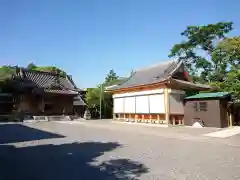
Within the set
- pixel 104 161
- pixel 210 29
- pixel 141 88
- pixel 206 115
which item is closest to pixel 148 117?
pixel 141 88

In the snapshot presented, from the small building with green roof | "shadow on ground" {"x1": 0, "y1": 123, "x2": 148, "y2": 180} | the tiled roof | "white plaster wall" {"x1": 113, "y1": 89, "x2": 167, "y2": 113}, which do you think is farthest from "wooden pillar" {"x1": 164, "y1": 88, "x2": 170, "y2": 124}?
the tiled roof

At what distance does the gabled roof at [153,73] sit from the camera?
74.8 ft

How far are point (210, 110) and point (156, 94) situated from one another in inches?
213

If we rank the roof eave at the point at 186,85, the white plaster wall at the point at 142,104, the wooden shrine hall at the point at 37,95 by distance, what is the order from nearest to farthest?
the roof eave at the point at 186,85
the white plaster wall at the point at 142,104
the wooden shrine hall at the point at 37,95

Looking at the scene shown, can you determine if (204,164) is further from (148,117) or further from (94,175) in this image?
(148,117)

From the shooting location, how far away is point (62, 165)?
6477 millimetres

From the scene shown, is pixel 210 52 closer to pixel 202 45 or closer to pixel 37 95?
pixel 202 45

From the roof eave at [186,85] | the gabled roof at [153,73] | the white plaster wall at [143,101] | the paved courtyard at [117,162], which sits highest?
the gabled roof at [153,73]

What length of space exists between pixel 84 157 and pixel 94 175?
2034mm

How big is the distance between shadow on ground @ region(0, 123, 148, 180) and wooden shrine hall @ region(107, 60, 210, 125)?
13392 millimetres

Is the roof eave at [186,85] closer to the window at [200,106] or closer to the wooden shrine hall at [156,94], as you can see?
the wooden shrine hall at [156,94]

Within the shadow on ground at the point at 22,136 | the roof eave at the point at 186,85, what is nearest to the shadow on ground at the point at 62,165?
the shadow on ground at the point at 22,136

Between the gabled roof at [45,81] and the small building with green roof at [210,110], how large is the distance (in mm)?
17625

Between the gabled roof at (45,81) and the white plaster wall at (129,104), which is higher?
the gabled roof at (45,81)
